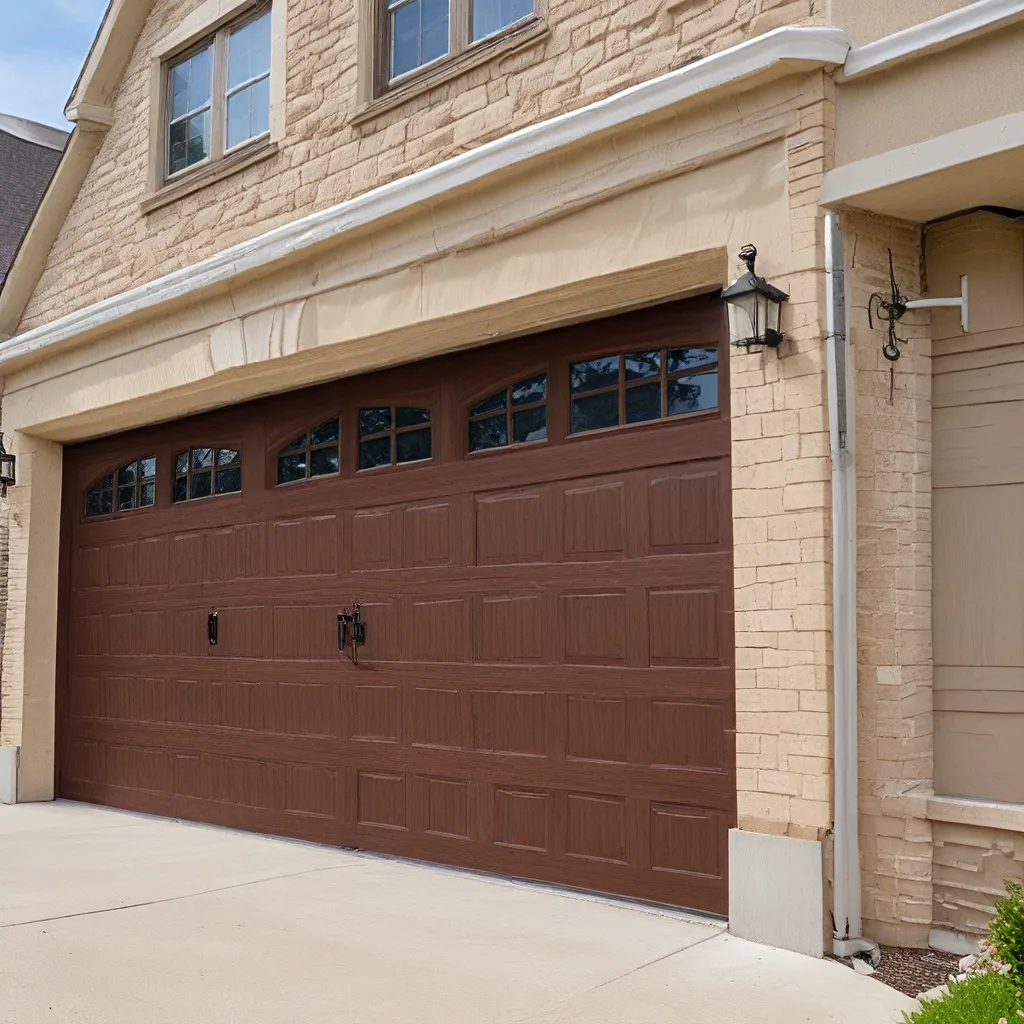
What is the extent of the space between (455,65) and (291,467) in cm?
295

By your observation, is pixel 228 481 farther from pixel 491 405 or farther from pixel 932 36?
pixel 932 36

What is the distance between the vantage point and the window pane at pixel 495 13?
7.00 metres

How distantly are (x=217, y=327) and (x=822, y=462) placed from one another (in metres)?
4.83

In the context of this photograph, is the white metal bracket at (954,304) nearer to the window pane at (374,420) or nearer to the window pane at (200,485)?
the window pane at (374,420)

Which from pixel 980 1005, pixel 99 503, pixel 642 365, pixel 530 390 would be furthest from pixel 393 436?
pixel 980 1005

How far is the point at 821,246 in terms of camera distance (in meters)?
5.43

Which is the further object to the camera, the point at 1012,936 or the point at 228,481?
the point at 228,481

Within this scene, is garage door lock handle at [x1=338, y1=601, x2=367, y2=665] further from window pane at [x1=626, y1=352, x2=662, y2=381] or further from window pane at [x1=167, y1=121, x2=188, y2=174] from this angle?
window pane at [x1=167, y1=121, x2=188, y2=174]

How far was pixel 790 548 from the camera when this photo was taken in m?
5.41

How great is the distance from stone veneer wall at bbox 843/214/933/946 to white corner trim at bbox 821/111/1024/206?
7.8 inches

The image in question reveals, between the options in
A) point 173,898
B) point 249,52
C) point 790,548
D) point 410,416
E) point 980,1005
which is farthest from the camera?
point 249,52

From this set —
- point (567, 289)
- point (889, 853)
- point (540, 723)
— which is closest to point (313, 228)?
point (567, 289)

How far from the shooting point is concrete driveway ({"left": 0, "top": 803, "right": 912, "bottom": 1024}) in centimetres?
474

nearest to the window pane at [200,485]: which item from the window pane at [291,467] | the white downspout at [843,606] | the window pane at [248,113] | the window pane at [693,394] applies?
the window pane at [291,467]
